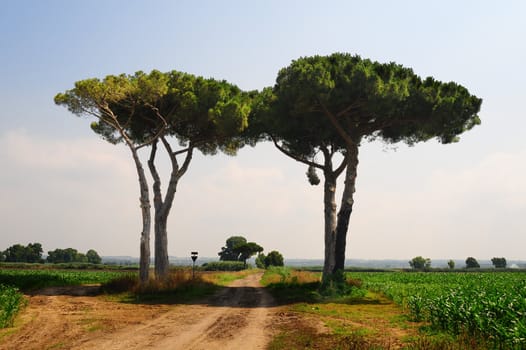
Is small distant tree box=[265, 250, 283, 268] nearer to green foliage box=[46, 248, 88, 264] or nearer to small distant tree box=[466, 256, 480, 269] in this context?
small distant tree box=[466, 256, 480, 269]

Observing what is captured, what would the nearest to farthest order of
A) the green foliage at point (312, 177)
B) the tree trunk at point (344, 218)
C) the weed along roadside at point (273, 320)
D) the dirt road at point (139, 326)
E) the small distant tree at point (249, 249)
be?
1. the weed along roadside at point (273, 320)
2. the dirt road at point (139, 326)
3. the tree trunk at point (344, 218)
4. the green foliage at point (312, 177)
5. the small distant tree at point (249, 249)

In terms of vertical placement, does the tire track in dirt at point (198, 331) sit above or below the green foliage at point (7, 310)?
below

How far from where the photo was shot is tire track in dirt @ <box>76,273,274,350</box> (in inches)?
389

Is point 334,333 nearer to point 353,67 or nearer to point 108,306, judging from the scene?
point 108,306

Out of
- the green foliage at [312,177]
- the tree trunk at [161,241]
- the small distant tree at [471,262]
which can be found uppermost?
the green foliage at [312,177]

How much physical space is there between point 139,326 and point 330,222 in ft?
53.3

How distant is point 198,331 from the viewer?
11.7 metres

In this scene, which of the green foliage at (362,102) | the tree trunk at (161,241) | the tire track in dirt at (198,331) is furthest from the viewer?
the tree trunk at (161,241)

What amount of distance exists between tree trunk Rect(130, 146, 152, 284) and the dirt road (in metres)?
6.17

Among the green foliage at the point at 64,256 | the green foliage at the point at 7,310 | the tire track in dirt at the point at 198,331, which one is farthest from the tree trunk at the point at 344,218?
the green foliage at the point at 64,256

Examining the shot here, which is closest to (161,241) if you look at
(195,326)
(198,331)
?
(195,326)

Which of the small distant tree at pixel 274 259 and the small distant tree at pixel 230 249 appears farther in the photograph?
the small distant tree at pixel 230 249

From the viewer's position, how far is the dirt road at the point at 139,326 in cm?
1007

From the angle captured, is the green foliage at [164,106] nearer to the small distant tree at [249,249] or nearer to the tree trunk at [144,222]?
the tree trunk at [144,222]
